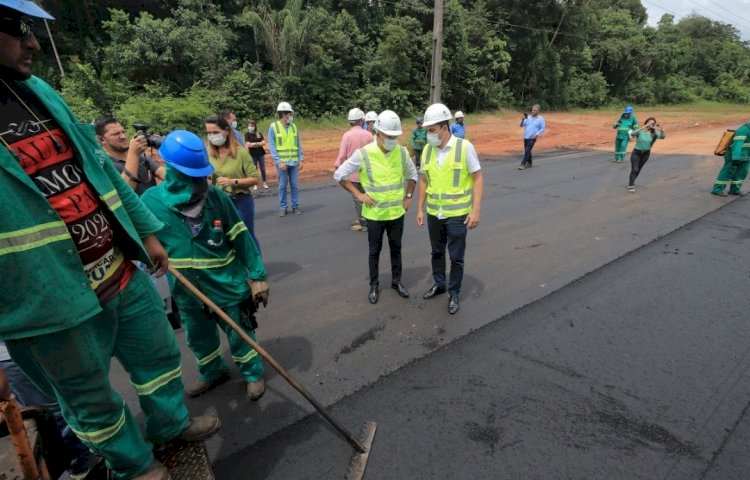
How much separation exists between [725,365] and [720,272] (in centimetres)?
237

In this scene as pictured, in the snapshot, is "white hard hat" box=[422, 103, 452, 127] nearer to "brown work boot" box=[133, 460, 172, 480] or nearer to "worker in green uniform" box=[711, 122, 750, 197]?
"brown work boot" box=[133, 460, 172, 480]

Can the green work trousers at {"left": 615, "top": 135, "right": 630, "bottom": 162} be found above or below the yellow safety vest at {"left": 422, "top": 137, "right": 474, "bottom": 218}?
below

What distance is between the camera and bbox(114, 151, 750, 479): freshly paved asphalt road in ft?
8.09

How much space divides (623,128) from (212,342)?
14121 millimetres

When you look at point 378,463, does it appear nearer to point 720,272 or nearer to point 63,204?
point 63,204

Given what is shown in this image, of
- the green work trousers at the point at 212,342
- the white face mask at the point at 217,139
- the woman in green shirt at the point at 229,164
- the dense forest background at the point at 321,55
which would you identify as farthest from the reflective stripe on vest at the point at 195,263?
the dense forest background at the point at 321,55

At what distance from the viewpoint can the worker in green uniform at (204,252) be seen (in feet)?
8.06

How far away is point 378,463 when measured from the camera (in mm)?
2416

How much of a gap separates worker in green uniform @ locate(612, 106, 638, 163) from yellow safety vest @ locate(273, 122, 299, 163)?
1035 cm

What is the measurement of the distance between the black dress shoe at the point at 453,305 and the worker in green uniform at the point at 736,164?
25.5ft

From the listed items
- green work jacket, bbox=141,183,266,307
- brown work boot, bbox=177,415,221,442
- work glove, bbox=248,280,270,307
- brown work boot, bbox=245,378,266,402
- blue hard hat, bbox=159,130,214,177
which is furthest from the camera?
brown work boot, bbox=245,378,266,402

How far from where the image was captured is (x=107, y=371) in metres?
1.77

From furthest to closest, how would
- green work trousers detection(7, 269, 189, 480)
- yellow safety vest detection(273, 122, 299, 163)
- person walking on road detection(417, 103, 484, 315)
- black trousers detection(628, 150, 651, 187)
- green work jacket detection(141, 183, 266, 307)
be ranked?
1. black trousers detection(628, 150, 651, 187)
2. yellow safety vest detection(273, 122, 299, 163)
3. person walking on road detection(417, 103, 484, 315)
4. green work jacket detection(141, 183, 266, 307)
5. green work trousers detection(7, 269, 189, 480)

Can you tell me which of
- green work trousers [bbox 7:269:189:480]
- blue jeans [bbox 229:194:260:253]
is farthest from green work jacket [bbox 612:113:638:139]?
green work trousers [bbox 7:269:189:480]
